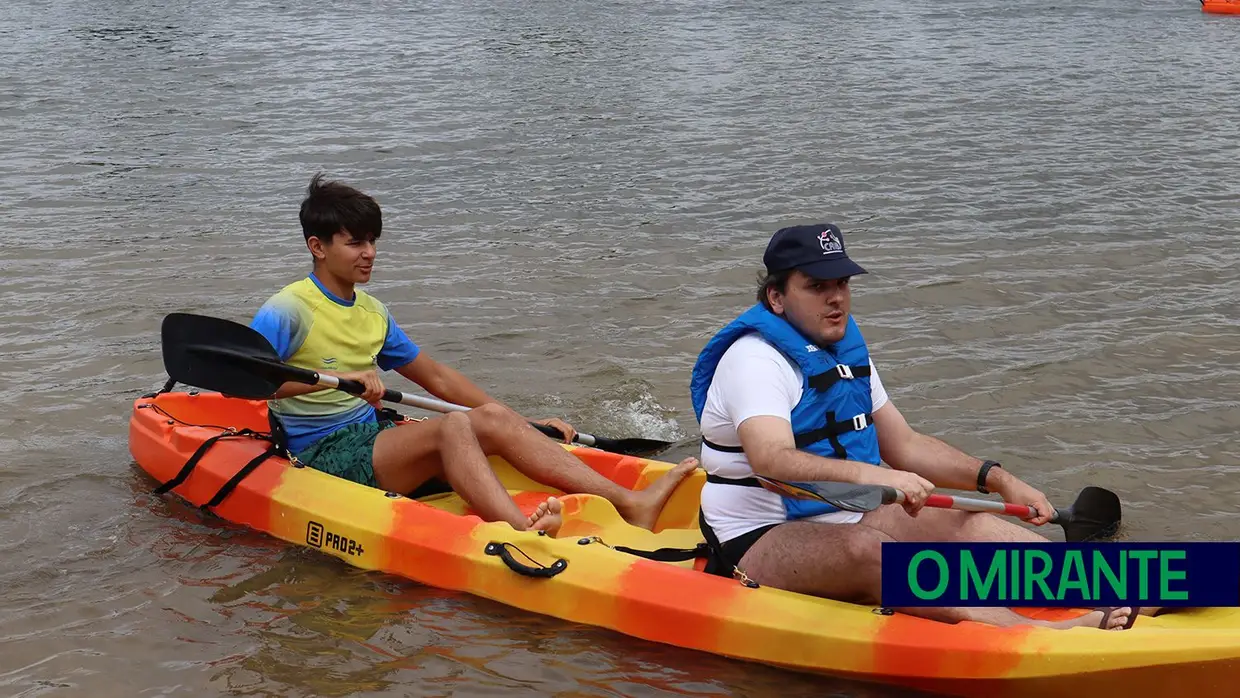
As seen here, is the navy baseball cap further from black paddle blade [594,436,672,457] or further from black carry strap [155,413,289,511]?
black carry strap [155,413,289,511]

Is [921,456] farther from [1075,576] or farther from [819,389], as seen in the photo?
[1075,576]

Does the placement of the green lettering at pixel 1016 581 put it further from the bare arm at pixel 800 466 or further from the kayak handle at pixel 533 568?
the kayak handle at pixel 533 568

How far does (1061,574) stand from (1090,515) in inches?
52.4

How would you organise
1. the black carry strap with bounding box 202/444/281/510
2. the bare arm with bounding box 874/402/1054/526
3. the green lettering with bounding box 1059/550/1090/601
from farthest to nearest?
the black carry strap with bounding box 202/444/281/510, the bare arm with bounding box 874/402/1054/526, the green lettering with bounding box 1059/550/1090/601

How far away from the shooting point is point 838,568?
3.83 meters

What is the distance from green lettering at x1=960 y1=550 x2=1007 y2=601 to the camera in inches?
138

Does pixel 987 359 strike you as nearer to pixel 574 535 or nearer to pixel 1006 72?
pixel 574 535

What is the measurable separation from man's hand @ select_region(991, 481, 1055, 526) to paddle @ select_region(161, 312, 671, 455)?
6.40ft

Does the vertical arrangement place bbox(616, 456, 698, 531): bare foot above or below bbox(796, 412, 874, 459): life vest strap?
below

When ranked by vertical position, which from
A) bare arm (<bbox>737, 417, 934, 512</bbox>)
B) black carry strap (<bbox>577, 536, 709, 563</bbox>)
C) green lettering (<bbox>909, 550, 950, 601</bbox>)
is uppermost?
bare arm (<bbox>737, 417, 934, 512</bbox>)

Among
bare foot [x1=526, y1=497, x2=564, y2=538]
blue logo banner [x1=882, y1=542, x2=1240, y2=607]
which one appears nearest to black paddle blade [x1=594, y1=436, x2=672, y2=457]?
bare foot [x1=526, y1=497, x2=564, y2=538]

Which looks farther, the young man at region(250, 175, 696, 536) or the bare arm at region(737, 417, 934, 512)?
the young man at region(250, 175, 696, 536)

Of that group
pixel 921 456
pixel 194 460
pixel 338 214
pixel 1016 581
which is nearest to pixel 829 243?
pixel 921 456

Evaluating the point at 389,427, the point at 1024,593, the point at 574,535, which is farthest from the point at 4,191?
the point at 1024,593
